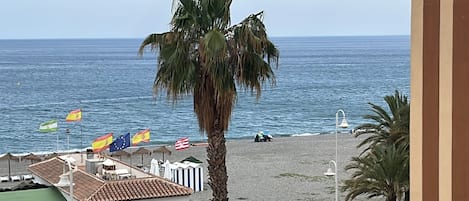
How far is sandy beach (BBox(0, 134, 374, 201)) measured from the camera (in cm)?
A: 2761

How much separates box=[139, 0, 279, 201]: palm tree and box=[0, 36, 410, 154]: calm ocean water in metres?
17.5

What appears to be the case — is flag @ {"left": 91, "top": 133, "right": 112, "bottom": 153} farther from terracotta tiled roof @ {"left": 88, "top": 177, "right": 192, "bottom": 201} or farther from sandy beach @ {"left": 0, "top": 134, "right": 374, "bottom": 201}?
sandy beach @ {"left": 0, "top": 134, "right": 374, "bottom": 201}

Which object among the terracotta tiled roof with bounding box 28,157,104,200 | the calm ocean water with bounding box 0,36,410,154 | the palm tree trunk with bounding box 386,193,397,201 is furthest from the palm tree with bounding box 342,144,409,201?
the calm ocean water with bounding box 0,36,410,154

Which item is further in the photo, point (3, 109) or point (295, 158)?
point (3, 109)

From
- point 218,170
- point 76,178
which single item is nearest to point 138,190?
point 76,178

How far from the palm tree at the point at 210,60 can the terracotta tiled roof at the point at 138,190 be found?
4.77 m

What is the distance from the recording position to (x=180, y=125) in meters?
69.2

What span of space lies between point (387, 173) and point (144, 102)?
76.5 metres

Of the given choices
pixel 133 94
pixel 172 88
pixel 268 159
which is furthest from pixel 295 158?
pixel 133 94

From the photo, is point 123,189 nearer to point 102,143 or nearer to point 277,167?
point 102,143

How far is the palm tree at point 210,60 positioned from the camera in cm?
1295
